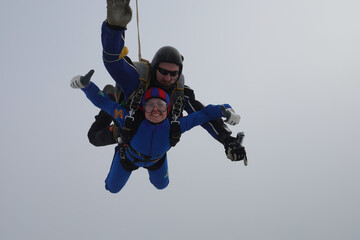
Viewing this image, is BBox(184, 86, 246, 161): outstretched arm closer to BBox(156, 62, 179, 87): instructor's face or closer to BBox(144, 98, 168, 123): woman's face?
BBox(156, 62, 179, 87): instructor's face

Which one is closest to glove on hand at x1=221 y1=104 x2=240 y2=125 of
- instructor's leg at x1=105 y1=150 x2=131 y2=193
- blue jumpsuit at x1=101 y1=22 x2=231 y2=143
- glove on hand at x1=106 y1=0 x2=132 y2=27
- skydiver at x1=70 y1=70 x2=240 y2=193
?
skydiver at x1=70 y1=70 x2=240 y2=193

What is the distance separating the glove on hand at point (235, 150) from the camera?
9.04 feet

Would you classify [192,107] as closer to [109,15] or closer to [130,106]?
[130,106]

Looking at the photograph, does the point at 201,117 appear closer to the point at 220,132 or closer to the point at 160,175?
the point at 220,132

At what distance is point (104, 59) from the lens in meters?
2.48

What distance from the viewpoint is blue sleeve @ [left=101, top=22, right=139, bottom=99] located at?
7.38 ft

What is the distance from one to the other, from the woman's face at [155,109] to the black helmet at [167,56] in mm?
363

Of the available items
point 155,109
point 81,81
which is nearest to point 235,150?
point 155,109

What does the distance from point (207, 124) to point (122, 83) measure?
3.40 feet

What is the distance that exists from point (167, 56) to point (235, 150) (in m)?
1.10

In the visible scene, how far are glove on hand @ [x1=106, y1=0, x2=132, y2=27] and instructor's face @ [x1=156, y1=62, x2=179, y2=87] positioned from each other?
2.40 feet

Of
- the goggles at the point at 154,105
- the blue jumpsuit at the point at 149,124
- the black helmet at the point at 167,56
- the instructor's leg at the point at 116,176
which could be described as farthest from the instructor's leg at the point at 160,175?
the black helmet at the point at 167,56

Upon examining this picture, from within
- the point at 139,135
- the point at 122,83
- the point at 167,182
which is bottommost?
the point at 167,182

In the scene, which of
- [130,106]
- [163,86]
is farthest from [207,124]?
[130,106]
